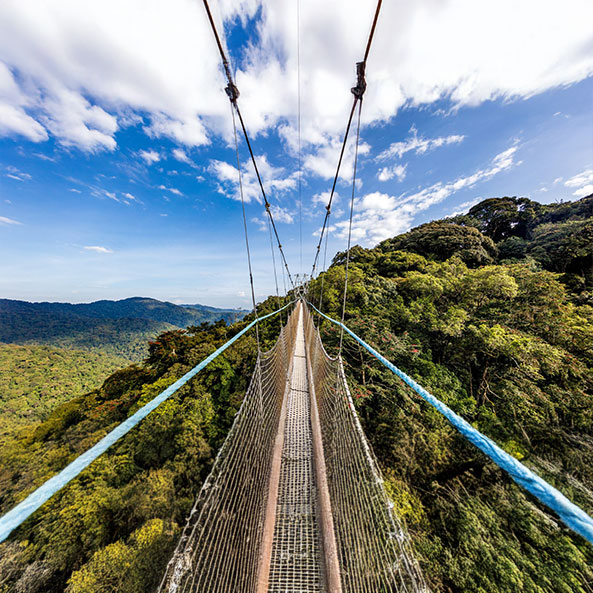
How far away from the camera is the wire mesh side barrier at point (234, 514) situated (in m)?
1.47

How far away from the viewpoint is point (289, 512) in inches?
76.7

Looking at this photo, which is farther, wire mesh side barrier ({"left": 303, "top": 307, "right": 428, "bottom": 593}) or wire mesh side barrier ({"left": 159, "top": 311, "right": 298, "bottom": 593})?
wire mesh side barrier ({"left": 303, "top": 307, "right": 428, "bottom": 593})

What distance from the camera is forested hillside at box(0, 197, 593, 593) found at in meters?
3.82

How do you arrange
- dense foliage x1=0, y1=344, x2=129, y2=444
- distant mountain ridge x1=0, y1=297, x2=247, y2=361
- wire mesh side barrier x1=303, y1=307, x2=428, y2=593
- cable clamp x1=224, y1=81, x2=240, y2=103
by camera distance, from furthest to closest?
distant mountain ridge x1=0, y1=297, x2=247, y2=361 < dense foliage x1=0, y1=344, x2=129, y2=444 < wire mesh side barrier x1=303, y1=307, x2=428, y2=593 < cable clamp x1=224, y1=81, x2=240, y2=103

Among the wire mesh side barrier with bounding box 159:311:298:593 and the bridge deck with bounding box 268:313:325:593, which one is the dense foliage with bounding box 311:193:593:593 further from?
the wire mesh side barrier with bounding box 159:311:298:593

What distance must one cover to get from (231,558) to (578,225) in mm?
13243

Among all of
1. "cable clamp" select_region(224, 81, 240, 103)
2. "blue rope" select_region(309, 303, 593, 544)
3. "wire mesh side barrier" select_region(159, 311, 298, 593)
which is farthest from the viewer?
"cable clamp" select_region(224, 81, 240, 103)

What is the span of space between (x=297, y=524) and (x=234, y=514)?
47 cm

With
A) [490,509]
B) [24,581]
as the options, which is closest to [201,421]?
[24,581]

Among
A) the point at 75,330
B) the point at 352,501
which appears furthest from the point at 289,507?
the point at 75,330

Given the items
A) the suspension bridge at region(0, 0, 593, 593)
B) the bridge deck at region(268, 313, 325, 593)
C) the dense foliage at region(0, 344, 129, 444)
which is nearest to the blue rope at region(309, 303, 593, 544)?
the suspension bridge at region(0, 0, 593, 593)

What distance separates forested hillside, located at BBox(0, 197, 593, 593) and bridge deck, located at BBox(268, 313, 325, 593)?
2.70 m

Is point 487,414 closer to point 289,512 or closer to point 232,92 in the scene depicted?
point 289,512

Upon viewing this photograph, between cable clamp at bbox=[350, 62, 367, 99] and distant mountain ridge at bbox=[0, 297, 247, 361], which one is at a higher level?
cable clamp at bbox=[350, 62, 367, 99]
